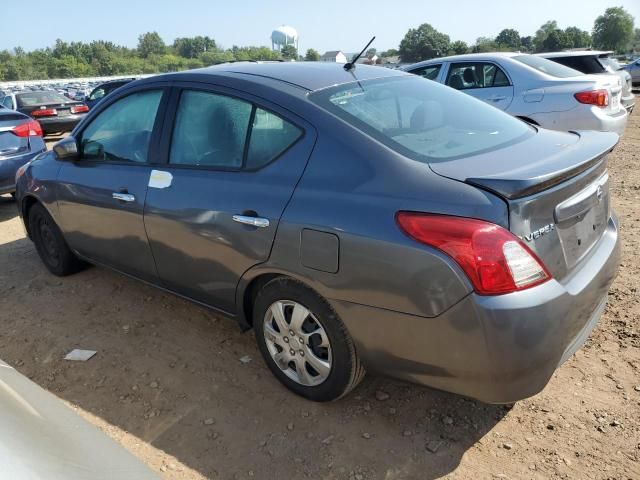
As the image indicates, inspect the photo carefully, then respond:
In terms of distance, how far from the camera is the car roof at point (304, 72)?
8.90 ft

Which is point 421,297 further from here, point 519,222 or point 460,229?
point 519,222

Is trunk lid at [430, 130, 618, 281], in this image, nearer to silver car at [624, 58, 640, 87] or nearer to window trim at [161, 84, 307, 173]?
window trim at [161, 84, 307, 173]

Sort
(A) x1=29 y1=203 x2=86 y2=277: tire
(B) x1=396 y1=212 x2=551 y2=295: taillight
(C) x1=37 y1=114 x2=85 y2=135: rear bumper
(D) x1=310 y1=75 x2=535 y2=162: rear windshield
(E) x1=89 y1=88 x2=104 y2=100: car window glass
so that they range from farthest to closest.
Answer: (E) x1=89 y1=88 x2=104 y2=100: car window glass → (C) x1=37 y1=114 x2=85 y2=135: rear bumper → (A) x1=29 y1=203 x2=86 y2=277: tire → (D) x1=310 y1=75 x2=535 y2=162: rear windshield → (B) x1=396 y1=212 x2=551 y2=295: taillight

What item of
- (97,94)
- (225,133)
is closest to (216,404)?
(225,133)

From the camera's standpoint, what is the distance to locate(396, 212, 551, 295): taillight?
1855 mm

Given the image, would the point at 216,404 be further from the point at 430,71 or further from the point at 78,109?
the point at 78,109

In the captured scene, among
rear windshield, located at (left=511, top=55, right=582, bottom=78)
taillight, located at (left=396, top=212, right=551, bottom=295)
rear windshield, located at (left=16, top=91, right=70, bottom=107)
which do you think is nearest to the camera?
taillight, located at (left=396, top=212, right=551, bottom=295)

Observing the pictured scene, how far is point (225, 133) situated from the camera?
2.81 m

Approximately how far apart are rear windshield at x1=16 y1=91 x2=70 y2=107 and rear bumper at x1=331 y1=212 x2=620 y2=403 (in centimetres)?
1374

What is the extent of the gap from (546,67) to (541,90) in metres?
0.72

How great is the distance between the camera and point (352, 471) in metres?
2.20

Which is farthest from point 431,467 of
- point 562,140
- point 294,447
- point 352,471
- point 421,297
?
point 562,140

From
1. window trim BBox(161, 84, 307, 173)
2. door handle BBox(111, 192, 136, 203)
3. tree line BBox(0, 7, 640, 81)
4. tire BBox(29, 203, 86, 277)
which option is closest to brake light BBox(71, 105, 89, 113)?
tire BBox(29, 203, 86, 277)

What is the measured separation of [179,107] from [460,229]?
6.35 feet
